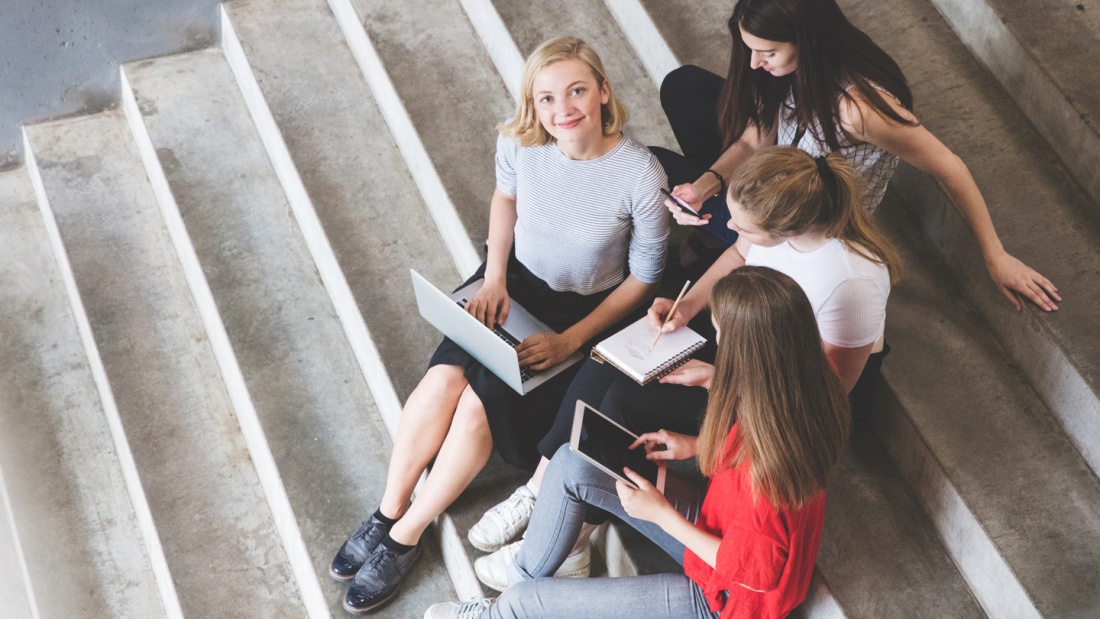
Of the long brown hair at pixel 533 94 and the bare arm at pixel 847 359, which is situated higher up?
the long brown hair at pixel 533 94

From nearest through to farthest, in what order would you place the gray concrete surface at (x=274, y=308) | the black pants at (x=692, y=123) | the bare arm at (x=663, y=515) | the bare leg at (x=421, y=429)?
the bare arm at (x=663, y=515), the bare leg at (x=421, y=429), the black pants at (x=692, y=123), the gray concrete surface at (x=274, y=308)

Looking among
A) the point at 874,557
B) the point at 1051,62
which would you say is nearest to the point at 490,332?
the point at 874,557

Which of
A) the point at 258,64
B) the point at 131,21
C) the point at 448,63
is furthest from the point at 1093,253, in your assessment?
the point at 131,21

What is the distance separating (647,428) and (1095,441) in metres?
0.99

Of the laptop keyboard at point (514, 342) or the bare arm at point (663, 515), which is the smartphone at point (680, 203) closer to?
the laptop keyboard at point (514, 342)

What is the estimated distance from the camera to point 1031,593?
85.7 inches

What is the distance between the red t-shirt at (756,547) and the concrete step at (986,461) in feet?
1.60

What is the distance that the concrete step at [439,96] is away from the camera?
3232 millimetres

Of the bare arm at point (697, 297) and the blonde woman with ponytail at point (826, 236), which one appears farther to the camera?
the bare arm at point (697, 297)

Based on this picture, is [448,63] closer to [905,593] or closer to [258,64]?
[258,64]

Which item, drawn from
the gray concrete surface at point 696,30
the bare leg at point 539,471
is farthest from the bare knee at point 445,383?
the gray concrete surface at point 696,30

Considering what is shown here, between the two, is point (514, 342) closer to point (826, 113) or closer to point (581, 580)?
point (581, 580)

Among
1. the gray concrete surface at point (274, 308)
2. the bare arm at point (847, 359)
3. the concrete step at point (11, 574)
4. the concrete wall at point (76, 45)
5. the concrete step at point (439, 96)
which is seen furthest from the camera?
the concrete wall at point (76, 45)

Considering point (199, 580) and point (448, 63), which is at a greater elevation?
point (448, 63)
